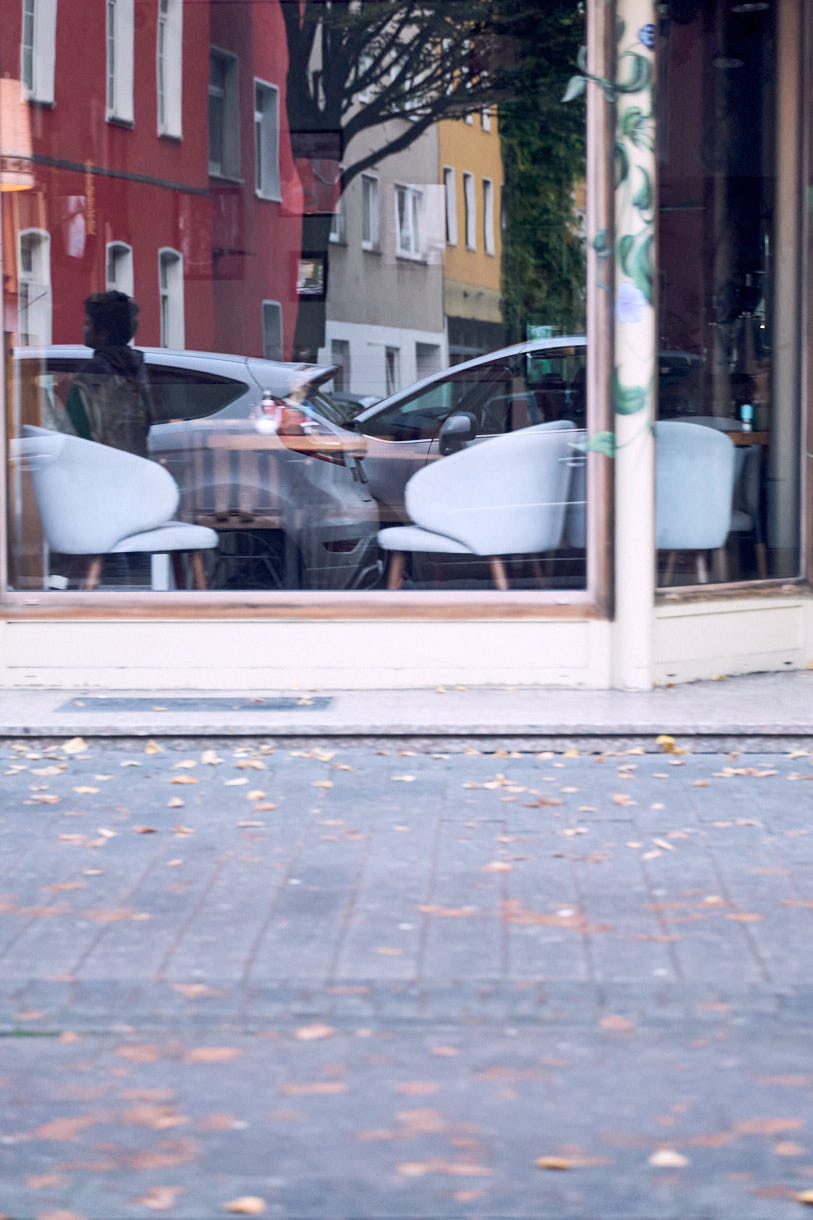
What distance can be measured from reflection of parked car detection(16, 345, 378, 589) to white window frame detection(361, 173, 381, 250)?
688 mm

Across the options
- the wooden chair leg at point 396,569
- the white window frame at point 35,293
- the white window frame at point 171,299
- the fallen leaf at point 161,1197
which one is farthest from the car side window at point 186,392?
the fallen leaf at point 161,1197

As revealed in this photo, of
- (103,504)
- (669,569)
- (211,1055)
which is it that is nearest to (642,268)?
(669,569)

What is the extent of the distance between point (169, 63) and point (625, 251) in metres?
2.61

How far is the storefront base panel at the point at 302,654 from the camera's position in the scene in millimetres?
7730

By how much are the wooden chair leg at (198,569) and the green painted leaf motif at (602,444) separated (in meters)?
1.89

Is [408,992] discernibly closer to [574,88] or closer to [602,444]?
[602,444]

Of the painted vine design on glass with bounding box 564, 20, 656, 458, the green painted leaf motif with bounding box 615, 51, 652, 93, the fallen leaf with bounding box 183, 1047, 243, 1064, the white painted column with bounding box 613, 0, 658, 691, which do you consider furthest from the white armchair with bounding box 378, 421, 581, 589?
the fallen leaf with bounding box 183, 1047, 243, 1064

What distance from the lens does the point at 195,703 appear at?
7570mm

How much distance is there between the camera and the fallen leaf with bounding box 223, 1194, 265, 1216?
3160 mm

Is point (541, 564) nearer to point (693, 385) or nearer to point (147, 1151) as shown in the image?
point (693, 385)

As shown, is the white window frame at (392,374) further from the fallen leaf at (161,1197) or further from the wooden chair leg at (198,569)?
the fallen leaf at (161,1197)

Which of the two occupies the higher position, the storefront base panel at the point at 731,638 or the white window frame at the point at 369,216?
the white window frame at the point at 369,216

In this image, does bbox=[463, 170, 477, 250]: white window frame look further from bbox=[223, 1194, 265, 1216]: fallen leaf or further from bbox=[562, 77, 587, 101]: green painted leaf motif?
bbox=[223, 1194, 265, 1216]: fallen leaf

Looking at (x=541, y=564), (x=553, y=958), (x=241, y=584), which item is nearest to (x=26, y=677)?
(x=241, y=584)
